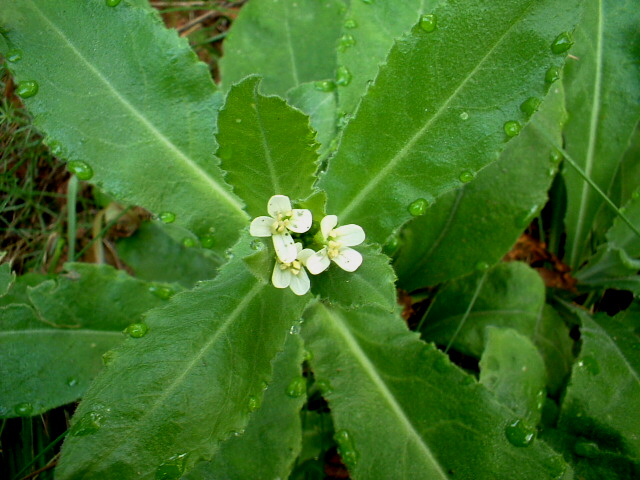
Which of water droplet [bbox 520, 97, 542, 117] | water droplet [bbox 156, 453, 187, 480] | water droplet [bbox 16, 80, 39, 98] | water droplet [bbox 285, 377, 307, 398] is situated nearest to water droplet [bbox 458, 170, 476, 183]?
water droplet [bbox 520, 97, 542, 117]

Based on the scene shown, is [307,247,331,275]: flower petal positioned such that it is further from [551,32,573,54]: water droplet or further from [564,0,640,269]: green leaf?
[564,0,640,269]: green leaf

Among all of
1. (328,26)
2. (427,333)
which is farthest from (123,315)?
(328,26)

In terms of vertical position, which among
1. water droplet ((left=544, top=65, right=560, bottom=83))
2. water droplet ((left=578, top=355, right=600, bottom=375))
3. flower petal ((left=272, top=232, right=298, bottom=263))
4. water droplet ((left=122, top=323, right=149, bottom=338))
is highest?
water droplet ((left=544, top=65, right=560, bottom=83))

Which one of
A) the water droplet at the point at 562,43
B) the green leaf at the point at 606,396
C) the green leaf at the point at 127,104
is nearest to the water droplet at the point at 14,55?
the green leaf at the point at 127,104

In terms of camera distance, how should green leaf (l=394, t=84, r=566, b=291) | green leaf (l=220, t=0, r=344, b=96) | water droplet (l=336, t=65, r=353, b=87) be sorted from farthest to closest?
1. green leaf (l=220, t=0, r=344, b=96)
2. green leaf (l=394, t=84, r=566, b=291)
3. water droplet (l=336, t=65, r=353, b=87)

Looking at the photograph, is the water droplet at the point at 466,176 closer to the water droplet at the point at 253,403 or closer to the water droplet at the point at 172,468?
the water droplet at the point at 253,403

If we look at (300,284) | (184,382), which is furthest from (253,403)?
(300,284)
